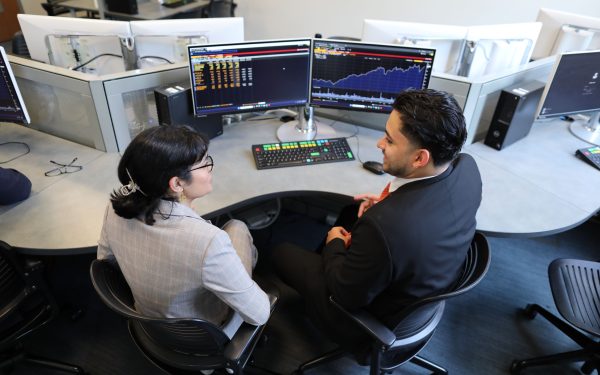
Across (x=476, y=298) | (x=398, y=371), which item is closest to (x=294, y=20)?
(x=476, y=298)

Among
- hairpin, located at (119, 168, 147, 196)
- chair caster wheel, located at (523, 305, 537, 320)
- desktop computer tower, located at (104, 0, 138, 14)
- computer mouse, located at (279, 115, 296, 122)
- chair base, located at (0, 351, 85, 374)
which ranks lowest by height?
chair caster wheel, located at (523, 305, 537, 320)

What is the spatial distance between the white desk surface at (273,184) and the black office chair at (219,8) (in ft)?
9.24

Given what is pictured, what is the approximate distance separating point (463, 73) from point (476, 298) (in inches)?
47.5

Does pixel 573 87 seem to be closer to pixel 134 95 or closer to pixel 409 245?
pixel 409 245

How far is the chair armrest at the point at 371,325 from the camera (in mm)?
1246

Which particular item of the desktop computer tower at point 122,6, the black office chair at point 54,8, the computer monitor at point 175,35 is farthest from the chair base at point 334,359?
the black office chair at point 54,8

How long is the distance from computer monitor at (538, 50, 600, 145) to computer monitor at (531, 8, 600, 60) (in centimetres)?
32

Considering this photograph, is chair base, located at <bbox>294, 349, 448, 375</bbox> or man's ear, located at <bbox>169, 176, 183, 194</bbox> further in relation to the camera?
chair base, located at <bbox>294, 349, 448, 375</bbox>

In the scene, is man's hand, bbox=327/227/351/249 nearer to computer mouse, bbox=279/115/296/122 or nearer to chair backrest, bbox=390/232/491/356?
chair backrest, bbox=390/232/491/356

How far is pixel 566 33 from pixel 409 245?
Answer: 76.8 inches

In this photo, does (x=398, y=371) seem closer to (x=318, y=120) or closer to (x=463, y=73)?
(x=318, y=120)

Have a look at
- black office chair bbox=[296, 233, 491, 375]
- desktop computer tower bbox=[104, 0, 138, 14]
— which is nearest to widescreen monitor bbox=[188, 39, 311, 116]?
black office chair bbox=[296, 233, 491, 375]

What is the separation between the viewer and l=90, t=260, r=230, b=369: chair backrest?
1.13 meters

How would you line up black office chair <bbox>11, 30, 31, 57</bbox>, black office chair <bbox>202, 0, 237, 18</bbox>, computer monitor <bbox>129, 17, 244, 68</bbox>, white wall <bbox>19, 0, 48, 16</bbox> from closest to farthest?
computer monitor <bbox>129, 17, 244, 68</bbox>, black office chair <bbox>11, 30, 31, 57</bbox>, black office chair <bbox>202, 0, 237, 18</bbox>, white wall <bbox>19, 0, 48, 16</bbox>
